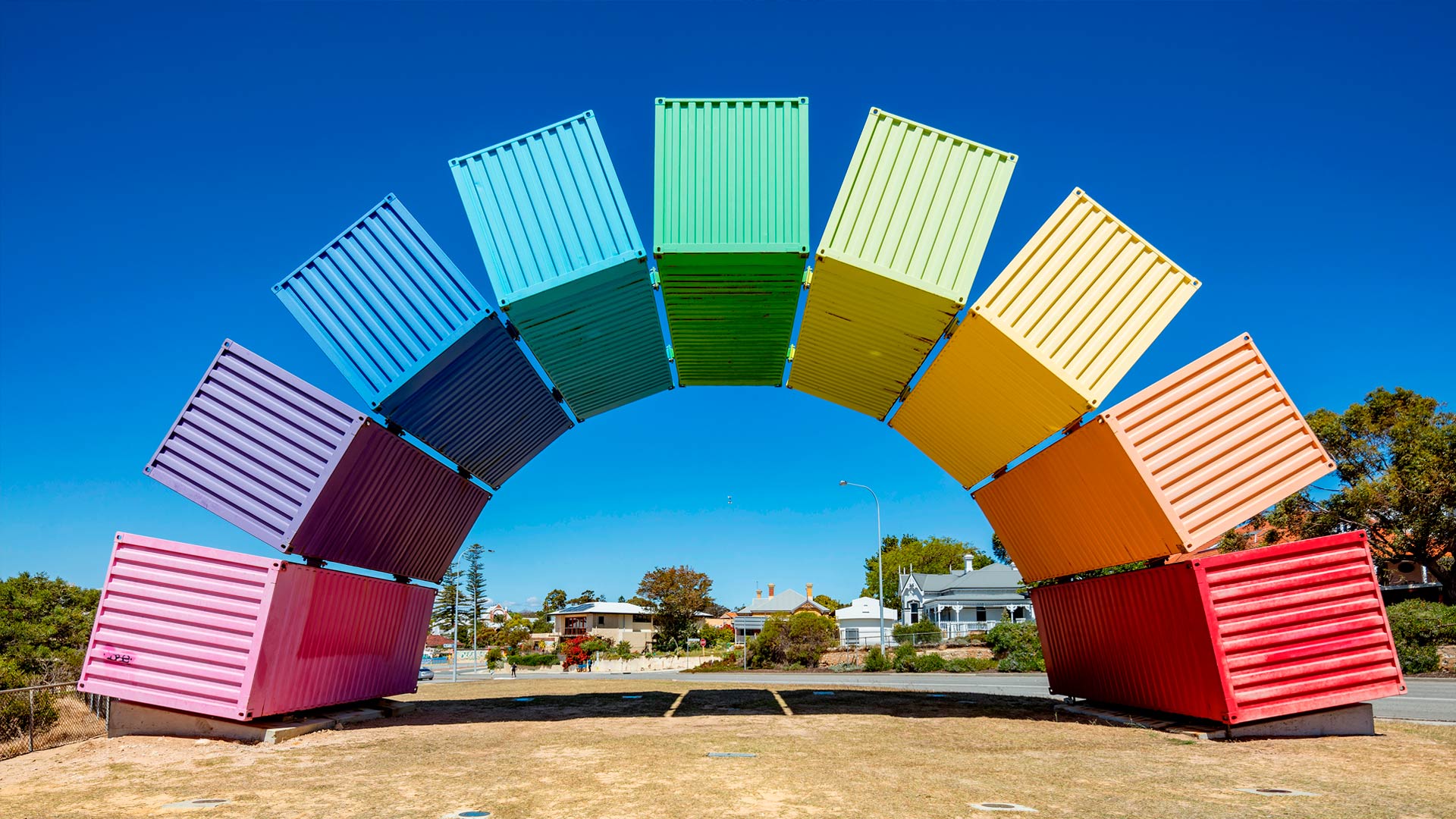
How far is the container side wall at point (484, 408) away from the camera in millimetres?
16203

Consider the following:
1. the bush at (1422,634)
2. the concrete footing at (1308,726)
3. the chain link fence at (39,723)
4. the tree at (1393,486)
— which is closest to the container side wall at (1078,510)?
the concrete footing at (1308,726)

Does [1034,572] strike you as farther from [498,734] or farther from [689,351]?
[498,734]

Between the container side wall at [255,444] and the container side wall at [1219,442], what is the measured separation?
42.7ft

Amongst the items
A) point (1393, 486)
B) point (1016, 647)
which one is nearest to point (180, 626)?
point (1016, 647)

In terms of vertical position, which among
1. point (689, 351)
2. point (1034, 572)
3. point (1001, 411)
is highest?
point (689, 351)

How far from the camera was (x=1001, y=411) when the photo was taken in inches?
634

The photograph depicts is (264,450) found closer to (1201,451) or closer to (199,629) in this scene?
(199,629)

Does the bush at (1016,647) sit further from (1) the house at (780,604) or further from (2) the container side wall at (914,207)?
(1) the house at (780,604)

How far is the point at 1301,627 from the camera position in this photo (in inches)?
525

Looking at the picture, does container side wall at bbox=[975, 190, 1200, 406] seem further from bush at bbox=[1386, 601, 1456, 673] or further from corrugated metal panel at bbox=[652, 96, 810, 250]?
bush at bbox=[1386, 601, 1456, 673]

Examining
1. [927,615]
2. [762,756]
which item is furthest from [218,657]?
[927,615]

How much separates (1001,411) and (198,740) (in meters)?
15.0

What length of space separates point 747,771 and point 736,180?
946 cm

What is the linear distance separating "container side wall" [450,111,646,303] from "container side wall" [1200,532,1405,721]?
11.0m
